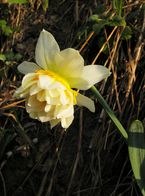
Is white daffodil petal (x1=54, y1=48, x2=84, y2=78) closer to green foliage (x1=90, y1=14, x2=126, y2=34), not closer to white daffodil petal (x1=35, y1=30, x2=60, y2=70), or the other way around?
white daffodil petal (x1=35, y1=30, x2=60, y2=70)

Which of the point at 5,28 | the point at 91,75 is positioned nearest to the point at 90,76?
the point at 91,75

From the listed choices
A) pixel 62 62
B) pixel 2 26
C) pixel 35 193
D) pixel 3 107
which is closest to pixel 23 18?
pixel 2 26

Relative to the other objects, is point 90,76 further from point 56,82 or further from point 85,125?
point 85,125

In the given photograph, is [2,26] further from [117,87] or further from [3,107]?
[117,87]

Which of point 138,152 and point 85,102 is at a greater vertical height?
point 85,102

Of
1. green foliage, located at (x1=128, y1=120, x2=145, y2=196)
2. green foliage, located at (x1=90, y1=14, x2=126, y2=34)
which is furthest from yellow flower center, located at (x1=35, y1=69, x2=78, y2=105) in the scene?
green foliage, located at (x1=90, y1=14, x2=126, y2=34)

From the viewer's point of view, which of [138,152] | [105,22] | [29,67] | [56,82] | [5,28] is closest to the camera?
[56,82]
